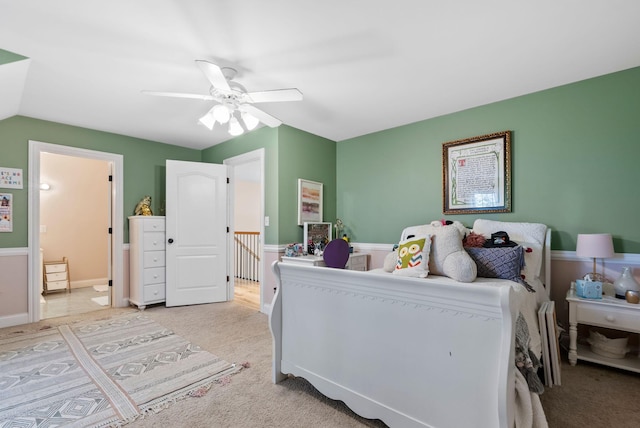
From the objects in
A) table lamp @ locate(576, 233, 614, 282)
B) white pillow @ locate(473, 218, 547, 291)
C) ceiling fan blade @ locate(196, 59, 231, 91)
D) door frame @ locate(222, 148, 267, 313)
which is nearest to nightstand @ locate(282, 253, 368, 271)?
door frame @ locate(222, 148, 267, 313)

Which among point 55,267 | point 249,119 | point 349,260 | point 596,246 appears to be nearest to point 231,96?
point 249,119

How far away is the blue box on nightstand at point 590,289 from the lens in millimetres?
2262

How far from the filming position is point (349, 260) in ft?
12.2

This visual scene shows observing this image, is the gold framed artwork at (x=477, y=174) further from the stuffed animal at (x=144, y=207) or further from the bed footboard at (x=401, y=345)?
the stuffed animal at (x=144, y=207)

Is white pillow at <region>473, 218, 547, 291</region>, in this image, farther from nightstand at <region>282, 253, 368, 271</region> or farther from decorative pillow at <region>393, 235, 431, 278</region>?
nightstand at <region>282, 253, 368, 271</region>

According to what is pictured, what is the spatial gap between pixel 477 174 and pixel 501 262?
1.20 metres

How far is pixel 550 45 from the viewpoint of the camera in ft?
6.91

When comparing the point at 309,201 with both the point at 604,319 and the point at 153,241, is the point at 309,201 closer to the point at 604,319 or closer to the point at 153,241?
the point at 153,241

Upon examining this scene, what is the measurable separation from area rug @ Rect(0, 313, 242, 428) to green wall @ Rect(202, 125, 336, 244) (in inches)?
65.0

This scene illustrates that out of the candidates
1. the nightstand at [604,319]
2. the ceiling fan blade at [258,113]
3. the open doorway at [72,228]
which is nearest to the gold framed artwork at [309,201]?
the ceiling fan blade at [258,113]

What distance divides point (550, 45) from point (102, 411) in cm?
380

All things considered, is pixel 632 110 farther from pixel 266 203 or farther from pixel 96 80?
pixel 96 80

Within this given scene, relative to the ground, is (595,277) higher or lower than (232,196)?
lower

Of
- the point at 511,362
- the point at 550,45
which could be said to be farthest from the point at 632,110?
the point at 511,362
